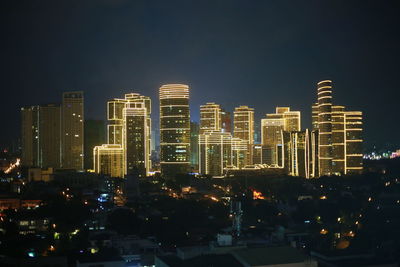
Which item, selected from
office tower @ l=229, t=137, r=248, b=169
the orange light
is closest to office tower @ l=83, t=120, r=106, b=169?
office tower @ l=229, t=137, r=248, b=169

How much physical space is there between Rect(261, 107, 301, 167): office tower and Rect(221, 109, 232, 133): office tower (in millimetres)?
2091

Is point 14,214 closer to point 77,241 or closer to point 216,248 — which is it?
point 77,241

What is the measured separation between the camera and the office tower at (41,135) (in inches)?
1085

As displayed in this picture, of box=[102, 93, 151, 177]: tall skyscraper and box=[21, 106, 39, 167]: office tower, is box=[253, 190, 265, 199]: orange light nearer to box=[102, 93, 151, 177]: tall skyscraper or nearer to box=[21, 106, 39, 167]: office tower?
box=[102, 93, 151, 177]: tall skyscraper

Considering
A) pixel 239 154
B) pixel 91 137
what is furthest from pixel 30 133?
pixel 239 154

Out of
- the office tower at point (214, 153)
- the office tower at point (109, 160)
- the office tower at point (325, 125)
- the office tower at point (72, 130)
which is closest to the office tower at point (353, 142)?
the office tower at point (325, 125)

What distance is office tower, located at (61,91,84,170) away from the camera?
27.9 m

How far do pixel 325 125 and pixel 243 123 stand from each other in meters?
8.60

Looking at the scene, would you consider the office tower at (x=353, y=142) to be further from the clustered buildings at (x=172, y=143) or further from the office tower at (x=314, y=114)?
the office tower at (x=314, y=114)

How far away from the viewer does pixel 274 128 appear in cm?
3441

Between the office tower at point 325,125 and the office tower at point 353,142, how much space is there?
1205 millimetres

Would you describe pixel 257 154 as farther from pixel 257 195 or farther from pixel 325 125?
pixel 257 195

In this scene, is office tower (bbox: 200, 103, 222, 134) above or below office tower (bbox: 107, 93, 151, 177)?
above

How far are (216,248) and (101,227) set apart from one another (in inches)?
227
